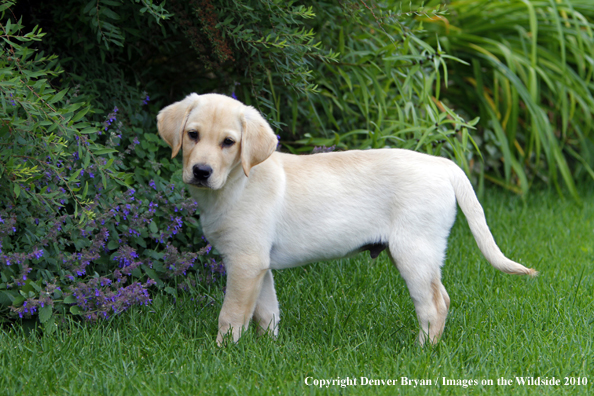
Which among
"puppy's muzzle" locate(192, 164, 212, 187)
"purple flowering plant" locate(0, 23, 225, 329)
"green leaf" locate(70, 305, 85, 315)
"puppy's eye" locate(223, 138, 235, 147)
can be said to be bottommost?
"green leaf" locate(70, 305, 85, 315)

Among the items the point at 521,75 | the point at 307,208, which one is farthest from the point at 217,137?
the point at 521,75

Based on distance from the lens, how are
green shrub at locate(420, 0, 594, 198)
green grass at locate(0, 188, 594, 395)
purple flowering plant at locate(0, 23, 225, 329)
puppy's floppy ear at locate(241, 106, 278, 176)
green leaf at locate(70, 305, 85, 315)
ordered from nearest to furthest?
green grass at locate(0, 188, 594, 395)
puppy's floppy ear at locate(241, 106, 278, 176)
purple flowering plant at locate(0, 23, 225, 329)
green leaf at locate(70, 305, 85, 315)
green shrub at locate(420, 0, 594, 198)

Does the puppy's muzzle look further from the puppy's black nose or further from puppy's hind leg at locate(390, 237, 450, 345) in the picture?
puppy's hind leg at locate(390, 237, 450, 345)

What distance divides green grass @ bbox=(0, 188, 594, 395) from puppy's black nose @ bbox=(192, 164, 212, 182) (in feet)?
2.57

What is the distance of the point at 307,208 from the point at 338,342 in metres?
0.68

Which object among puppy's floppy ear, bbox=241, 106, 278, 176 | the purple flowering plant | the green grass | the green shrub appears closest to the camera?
the green grass

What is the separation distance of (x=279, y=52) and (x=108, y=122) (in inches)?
42.9

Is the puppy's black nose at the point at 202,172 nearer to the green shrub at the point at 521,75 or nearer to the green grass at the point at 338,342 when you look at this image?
the green grass at the point at 338,342

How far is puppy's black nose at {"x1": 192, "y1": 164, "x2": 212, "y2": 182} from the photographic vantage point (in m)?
2.48

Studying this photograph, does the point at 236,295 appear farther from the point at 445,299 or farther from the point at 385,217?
the point at 445,299

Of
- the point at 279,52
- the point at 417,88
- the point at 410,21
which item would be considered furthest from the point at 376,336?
the point at 410,21

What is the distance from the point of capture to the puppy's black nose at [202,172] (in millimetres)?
2482

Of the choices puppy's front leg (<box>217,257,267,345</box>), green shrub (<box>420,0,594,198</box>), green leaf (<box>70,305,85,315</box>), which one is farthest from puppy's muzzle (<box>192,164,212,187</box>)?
green shrub (<box>420,0,594,198</box>)

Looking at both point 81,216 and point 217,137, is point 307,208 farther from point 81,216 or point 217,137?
point 81,216
